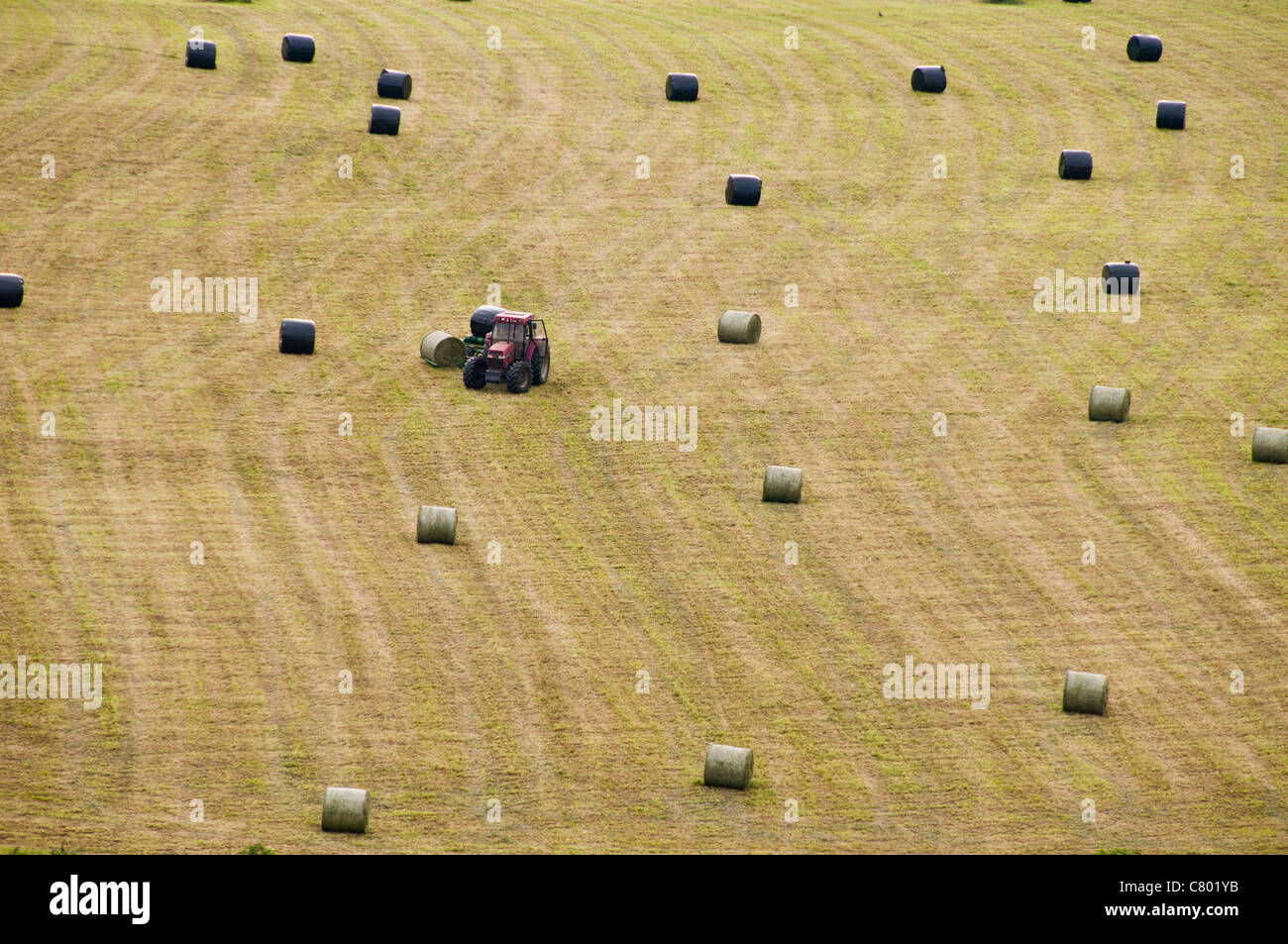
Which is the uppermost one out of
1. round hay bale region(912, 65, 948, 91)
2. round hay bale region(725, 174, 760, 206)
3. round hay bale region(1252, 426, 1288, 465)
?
round hay bale region(912, 65, 948, 91)

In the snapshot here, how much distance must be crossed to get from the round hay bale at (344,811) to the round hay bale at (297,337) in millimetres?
17257

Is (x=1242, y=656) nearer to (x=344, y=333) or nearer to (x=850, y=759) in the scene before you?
(x=850, y=759)

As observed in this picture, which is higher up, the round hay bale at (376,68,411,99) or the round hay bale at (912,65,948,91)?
the round hay bale at (912,65,948,91)

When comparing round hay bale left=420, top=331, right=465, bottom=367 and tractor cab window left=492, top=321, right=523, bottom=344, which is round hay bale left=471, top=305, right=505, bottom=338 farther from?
tractor cab window left=492, top=321, right=523, bottom=344

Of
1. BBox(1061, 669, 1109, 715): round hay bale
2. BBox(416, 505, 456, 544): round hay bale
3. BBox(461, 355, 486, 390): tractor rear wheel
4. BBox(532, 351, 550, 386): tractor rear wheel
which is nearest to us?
BBox(1061, 669, 1109, 715): round hay bale

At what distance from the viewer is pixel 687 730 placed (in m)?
22.1

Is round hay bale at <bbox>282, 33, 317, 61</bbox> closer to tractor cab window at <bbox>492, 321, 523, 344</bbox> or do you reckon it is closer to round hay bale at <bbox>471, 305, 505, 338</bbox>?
round hay bale at <bbox>471, 305, 505, 338</bbox>

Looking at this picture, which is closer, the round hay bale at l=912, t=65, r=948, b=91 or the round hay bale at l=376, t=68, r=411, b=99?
the round hay bale at l=376, t=68, r=411, b=99

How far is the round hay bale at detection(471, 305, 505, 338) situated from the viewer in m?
34.4

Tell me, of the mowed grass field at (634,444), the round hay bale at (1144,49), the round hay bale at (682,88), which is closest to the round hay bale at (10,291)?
the mowed grass field at (634,444)

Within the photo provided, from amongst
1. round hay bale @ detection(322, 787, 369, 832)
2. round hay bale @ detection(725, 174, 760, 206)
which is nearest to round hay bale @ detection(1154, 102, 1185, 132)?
round hay bale @ detection(725, 174, 760, 206)

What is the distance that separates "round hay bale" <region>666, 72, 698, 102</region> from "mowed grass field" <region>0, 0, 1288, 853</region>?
0.35 meters

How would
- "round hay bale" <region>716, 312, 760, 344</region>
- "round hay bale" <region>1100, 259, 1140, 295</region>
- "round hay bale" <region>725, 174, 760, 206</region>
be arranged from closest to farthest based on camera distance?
"round hay bale" <region>716, 312, 760, 344</region> → "round hay bale" <region>1100, 259, 1140, 295</region> → "round hay bale" <region>725, 174, 760, 206</region>

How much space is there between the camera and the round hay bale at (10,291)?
3575 cm
